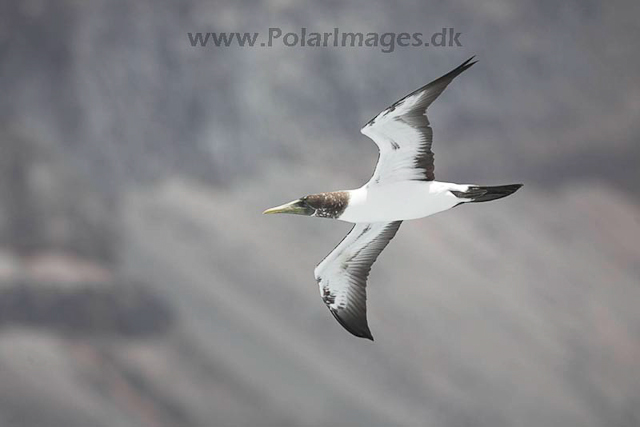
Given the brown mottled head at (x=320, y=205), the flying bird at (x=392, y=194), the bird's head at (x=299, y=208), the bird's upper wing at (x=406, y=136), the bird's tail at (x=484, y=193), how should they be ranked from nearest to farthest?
1. the bird's upper wing at (x=406, y=136)
2. the flying bird at (x=392, y=194)
3. the bird's tail at (x=484, y=193)
4. the brown mottled head at (x=320, y=205)
5. the bird's head at (x=299, y=208)

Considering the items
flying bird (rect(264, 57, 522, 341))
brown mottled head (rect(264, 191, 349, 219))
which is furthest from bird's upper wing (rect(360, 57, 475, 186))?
brown mottled head (rect(264, 191, 349, 219))

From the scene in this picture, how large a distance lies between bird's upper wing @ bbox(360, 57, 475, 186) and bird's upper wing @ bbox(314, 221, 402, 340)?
2.08 m

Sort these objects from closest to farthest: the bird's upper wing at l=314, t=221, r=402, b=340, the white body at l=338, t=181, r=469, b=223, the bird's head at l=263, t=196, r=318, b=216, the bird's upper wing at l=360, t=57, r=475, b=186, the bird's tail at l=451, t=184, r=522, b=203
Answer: the bird's upper wing at l=360, t=57, r=475, b=186 < the bird's tail at l=451, t=184, r=522, b=203 < the white body at l=338, t=181, r=469, b=223 < the bird's head at l=263, t=196, r=318, b=216 < the bird's upper wing at l=314, t=221, r=402, b=340

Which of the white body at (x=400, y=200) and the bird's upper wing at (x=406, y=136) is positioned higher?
the bird's upper wing at (x=406, y=136)

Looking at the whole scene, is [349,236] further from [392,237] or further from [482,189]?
[482,189]

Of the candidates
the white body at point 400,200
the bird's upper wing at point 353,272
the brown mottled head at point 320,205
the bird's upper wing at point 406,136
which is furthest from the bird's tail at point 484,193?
the bird's upper wing at point 353,272

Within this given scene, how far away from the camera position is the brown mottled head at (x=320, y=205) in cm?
1378

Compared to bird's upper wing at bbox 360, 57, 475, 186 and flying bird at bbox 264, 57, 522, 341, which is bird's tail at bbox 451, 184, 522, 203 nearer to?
flying bird at bbox 264, 57, 522, 341

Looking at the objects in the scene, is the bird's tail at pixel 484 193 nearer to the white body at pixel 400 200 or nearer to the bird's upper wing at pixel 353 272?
the white body at pixel 400 200

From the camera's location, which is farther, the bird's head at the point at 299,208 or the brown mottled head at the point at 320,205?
the bird's head at the point at 299,208

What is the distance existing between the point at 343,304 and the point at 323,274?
78 centimetres

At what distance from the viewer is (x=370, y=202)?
13.8 metres

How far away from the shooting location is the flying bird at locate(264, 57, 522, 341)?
1260cm

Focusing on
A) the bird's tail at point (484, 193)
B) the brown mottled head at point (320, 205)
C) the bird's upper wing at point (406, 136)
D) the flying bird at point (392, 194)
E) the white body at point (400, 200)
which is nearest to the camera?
the bird's upper wing at point (406, 136)
